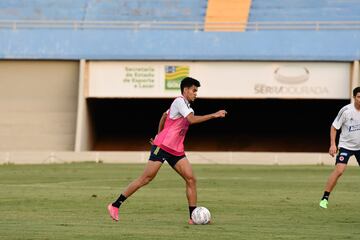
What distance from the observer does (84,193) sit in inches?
841

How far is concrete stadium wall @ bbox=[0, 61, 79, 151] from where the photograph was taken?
145 ft

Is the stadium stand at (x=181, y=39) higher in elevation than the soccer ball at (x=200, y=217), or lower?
lower

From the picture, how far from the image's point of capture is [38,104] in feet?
145

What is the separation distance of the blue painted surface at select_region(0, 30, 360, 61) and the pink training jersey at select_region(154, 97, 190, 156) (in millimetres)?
27944

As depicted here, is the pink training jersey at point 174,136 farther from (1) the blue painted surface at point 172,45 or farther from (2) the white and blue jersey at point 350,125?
(1) the blue painted surface at point 172,45

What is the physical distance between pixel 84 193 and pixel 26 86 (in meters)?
23.6

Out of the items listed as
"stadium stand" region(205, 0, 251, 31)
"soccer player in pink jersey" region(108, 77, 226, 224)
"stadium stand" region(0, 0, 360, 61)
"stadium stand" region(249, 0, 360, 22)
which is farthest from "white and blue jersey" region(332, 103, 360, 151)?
"stadium stand" region(249, 0, 360, 22)

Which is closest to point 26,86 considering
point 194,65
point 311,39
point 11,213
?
point 194,65

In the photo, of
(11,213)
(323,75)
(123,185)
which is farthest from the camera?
(323,75)

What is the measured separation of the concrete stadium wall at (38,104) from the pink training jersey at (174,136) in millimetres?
29221

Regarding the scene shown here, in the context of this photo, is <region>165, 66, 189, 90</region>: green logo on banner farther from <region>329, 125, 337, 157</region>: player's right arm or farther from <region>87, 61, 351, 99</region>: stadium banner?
<region>329, 125, 337, 157</region>: player's right arm

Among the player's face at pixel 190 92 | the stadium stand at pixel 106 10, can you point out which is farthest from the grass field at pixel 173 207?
the stadium stand at pixel 106 10

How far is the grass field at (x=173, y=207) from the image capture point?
1363cm

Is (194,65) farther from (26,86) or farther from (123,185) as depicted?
(123,185)
